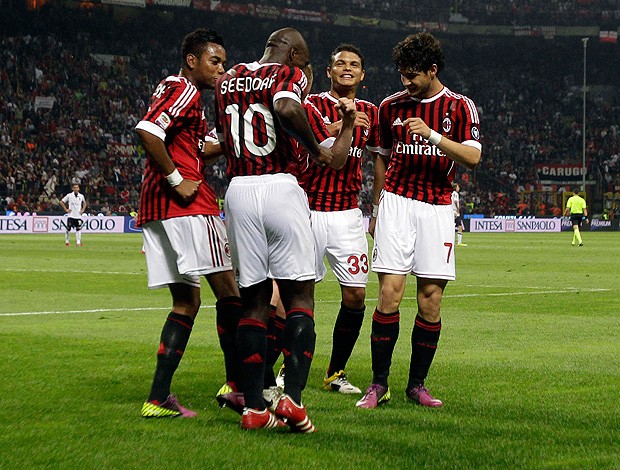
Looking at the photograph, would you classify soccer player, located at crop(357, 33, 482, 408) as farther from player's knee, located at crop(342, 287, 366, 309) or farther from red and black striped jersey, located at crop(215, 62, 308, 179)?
red and black striped jersey, located at crop(215, 62, 308, 179)

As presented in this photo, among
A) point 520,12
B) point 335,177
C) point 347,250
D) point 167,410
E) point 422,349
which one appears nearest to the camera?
point 167,410

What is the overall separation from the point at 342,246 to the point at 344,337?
0.65 metres

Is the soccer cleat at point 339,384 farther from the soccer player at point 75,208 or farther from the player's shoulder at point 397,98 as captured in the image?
the soccer player at point 75,208

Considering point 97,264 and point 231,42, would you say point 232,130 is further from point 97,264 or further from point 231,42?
point 231,42

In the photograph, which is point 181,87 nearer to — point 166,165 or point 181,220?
point 166,165

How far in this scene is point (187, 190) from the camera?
6.26m

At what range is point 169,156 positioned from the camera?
Answer: 628 cm

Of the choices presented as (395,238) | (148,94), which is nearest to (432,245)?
Result: (395,238)

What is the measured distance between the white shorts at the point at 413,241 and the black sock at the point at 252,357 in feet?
4.24

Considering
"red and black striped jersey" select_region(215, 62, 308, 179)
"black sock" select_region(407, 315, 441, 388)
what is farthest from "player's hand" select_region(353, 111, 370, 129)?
"black sock" select_region(407, 315, 441, 388)

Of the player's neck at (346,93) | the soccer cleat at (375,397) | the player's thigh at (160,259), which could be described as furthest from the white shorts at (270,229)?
the player's neck at (346,93)

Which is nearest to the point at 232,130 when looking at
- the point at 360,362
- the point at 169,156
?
the point at 169,156

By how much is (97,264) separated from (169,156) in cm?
1711

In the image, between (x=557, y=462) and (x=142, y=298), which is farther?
(x=142, y=298)
